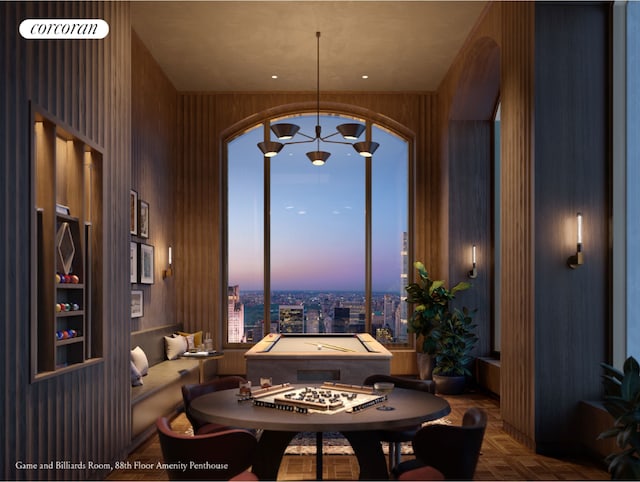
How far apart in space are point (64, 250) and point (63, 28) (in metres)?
1.40

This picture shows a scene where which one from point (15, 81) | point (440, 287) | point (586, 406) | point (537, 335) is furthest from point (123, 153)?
point (440, 287)

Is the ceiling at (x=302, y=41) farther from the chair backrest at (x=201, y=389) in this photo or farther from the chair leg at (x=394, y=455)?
the chair leg at (x=394, y=455)

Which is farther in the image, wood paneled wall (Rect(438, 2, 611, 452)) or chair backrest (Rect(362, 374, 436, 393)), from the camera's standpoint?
wood paneled wall (Rect(438, 2, 611, 452))

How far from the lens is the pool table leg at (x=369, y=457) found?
371 centimetres

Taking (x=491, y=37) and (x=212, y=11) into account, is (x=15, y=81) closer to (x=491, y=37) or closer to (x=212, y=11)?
(x=212, y=11)

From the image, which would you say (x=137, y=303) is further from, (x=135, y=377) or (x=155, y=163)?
(x=155, y=163)

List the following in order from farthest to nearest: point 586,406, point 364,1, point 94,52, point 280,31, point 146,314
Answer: point 146,314 → point 280,31 → point 364,1 → point 586,406 → point 94,52

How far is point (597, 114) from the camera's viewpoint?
5293mm

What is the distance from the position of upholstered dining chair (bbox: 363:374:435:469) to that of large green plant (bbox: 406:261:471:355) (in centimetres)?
382

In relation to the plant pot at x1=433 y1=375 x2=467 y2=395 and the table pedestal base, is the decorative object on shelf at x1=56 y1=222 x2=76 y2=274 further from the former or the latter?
the plant pot at x1=433 y1=375 x2=467 y2=395

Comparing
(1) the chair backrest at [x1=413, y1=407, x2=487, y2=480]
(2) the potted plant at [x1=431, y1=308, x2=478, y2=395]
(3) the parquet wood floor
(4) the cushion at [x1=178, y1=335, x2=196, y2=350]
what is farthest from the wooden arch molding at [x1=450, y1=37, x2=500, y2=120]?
(1) the chair backrest at [x1=413, y1=407, x2=487, y2=480]

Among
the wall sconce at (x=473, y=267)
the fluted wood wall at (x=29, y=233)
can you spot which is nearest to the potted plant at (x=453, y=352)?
the wall sconce at (x=473, y=267)

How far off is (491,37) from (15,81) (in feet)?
15.8

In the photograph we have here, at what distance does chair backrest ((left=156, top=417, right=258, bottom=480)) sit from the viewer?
303 centimetres
